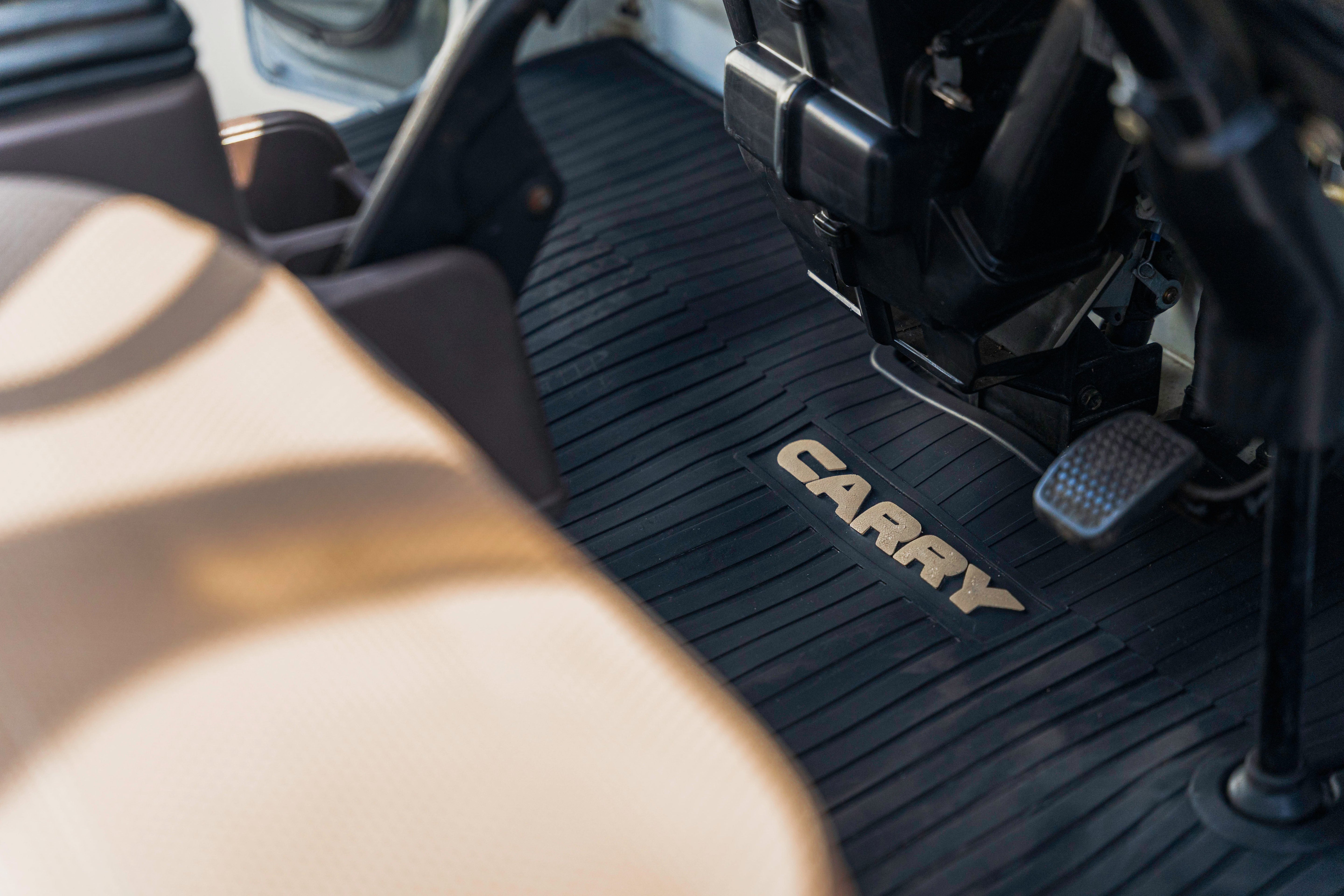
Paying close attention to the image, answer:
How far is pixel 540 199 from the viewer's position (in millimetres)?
1264

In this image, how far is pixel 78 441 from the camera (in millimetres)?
916

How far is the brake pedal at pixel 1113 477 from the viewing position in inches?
49.2

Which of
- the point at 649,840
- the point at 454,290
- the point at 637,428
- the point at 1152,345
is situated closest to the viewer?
the point at 649,840

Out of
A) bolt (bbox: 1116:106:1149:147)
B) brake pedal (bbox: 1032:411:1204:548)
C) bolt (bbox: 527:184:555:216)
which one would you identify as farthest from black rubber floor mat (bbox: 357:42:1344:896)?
bolt (bbox: 1116:106:1149:147)

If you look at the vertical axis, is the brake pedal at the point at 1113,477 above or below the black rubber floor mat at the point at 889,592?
above

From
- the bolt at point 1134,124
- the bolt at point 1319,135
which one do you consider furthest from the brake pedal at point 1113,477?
the bolt at point 1134,124

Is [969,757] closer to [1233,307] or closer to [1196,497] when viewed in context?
[1196,497]

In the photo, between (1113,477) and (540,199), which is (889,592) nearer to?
(1113,477)

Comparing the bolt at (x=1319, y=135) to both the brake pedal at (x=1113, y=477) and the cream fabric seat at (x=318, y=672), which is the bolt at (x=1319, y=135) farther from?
the cream fabric seat at (x=318, y=672)

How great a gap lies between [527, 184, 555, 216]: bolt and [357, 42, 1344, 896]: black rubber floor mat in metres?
0.86

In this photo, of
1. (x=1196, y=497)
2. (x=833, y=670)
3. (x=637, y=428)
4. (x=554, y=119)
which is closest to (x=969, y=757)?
(x=833, y=670)

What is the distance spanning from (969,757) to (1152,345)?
800 millimetres

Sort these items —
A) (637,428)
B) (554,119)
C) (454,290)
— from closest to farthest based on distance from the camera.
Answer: (454,290), (637,428), (554,119)

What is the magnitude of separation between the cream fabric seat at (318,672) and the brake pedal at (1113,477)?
2.21ft
